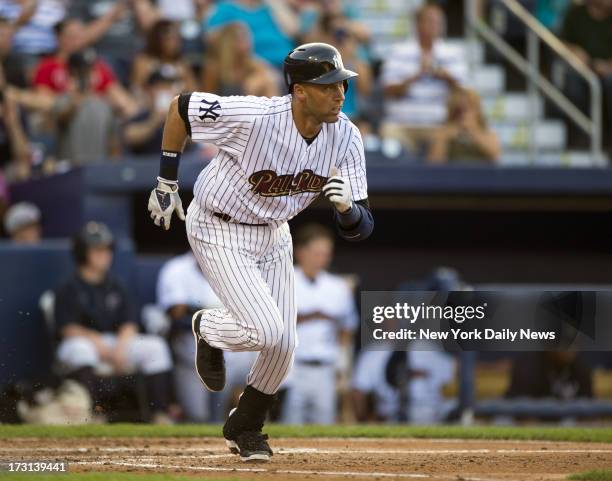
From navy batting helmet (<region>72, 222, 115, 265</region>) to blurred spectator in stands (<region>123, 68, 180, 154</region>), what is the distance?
1436 millimetres

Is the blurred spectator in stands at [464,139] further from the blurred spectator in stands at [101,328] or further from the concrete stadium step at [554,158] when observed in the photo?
the blurred spectator in stands at [101,328]

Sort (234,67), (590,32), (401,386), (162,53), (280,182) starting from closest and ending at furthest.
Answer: (280,182) < (401,386) < (234,67) < (162,53) < (590,32)

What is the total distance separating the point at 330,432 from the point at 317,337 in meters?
1.49

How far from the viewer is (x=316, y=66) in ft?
18.4

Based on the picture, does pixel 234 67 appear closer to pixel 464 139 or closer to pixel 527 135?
pixel 464 139

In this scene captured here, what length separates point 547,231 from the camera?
11625 mm

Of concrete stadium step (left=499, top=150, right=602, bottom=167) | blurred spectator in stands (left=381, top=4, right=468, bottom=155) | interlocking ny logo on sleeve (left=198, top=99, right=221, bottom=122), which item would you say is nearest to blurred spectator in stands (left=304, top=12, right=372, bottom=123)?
blurred spectator in stands (left=381, top=4, right=468, bottom=155)

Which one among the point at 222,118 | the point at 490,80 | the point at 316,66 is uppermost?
the point at 316,66

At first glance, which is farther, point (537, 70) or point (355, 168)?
point (537, 70)

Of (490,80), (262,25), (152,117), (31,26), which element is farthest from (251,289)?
(490,80)

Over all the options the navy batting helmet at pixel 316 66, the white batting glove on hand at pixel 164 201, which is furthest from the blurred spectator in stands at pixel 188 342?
the navy batting helmet at pixel 316 66

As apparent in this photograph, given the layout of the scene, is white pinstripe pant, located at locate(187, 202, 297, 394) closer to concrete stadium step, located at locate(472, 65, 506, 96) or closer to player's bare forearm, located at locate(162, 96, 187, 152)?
player's bare forearm, located at locate(162, 96, 187, 152)

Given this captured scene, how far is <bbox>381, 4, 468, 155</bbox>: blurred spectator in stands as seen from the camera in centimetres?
1074

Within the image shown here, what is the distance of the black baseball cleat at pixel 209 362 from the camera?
6.14 metres
